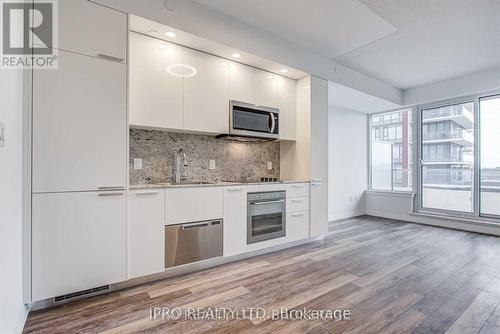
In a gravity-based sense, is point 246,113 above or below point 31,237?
above

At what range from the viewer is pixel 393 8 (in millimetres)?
2576

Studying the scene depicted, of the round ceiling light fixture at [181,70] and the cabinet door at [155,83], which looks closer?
the cabinet door at [155,83]

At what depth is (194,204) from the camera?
99.0 inches

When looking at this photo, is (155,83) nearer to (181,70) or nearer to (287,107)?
(181,70)

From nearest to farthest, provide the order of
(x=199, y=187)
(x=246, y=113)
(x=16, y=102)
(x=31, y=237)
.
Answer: (x=16, y=102) → (x=31, y=237) → (x=199, y=187) → (x=246, y=113)

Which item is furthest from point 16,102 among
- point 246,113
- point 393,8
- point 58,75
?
point 393,8

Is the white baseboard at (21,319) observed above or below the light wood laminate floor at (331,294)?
above

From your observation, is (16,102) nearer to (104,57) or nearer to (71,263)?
(104,57)

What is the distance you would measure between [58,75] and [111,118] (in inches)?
18.3

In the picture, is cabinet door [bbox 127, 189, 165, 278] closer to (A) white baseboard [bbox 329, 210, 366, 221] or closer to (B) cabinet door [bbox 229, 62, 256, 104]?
(B) cabinet door [bbox 229, 62, 256, 104]

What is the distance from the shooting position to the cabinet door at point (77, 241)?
1.79m

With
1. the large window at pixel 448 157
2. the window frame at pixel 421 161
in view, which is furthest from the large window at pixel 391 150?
the large window at pixel 448 157

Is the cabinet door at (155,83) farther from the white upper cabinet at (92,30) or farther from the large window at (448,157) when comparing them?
the large window at (448,157)

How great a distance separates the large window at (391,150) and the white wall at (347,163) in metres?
0.25
